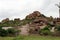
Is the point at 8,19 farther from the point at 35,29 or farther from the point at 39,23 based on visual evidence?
the point at 35,29

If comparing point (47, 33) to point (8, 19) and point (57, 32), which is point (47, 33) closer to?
point (57, 32)

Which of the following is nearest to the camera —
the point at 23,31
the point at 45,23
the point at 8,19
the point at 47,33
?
the point at 47,33

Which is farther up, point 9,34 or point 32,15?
point 32,15

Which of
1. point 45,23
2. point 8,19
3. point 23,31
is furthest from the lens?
point 8,19

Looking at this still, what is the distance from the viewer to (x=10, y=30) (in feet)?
149

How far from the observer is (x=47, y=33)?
4453 cm

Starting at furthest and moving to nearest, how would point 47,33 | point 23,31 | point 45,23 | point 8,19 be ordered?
point 8,19, point 45,23, point 23,31, point 47,33

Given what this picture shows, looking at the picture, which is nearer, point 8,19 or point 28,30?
point 28,30

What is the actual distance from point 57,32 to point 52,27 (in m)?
5.58

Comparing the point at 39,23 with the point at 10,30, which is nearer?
the point at 10,30

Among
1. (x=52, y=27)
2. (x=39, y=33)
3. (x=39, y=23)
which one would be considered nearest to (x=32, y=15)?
(x=39, y=23)

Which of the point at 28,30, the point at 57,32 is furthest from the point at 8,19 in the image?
the point at 57,32

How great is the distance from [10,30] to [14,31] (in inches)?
34.7

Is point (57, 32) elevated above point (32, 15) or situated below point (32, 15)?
below
